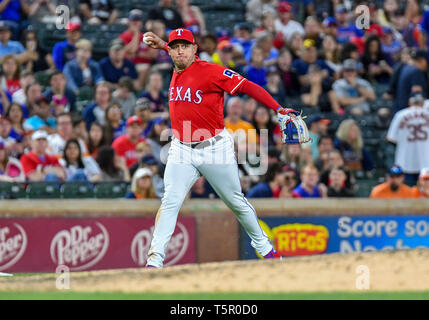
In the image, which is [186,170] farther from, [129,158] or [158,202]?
[129,158]

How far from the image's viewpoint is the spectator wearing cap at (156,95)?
1191 cm

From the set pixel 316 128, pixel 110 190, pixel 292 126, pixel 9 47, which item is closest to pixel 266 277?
pixel 292 126

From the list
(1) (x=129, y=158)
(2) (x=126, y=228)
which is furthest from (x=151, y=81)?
(2) (x=126, y=228)

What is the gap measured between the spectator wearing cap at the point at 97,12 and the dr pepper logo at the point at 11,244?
5.58 metres

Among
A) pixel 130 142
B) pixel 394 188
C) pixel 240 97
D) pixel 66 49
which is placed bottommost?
pixel 394 188

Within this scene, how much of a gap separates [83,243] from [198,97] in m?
2.98

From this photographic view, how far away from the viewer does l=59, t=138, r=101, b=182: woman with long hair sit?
1045 centimetres

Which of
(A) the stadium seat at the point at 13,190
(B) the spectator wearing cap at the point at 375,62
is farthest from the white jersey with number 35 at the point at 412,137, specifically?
(A) the stadium seat at the point at 13,190

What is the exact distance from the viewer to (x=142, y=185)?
32.0 ft

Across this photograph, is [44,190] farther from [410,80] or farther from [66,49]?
[410,80]

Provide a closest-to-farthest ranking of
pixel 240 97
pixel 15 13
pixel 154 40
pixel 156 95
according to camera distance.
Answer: pixel 154 40
pixel 156 95
pixel 240 97
pixel 15 13

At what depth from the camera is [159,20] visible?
1333cm

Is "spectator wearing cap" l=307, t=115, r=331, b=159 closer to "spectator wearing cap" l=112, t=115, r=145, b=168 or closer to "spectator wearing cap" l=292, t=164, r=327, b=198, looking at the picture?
"spectator wearing cap" l=292, t=164, r=327, b=198

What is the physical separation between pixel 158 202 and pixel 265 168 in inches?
63.1
